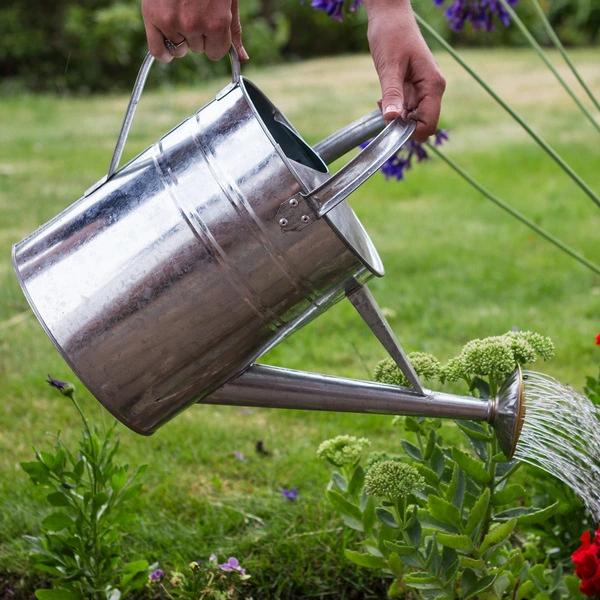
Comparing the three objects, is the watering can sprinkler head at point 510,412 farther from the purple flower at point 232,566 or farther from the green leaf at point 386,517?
the purple flower at point 232,566

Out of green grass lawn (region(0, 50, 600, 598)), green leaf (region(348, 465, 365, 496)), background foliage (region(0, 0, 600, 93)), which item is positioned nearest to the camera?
green leaf (region(348, 465, 365, 496))

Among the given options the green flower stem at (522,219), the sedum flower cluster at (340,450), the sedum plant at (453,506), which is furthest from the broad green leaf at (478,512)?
the green flower stem at (522,219)

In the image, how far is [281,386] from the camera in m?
1.22

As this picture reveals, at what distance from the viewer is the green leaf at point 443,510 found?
1.25 m

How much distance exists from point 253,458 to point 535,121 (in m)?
5.00

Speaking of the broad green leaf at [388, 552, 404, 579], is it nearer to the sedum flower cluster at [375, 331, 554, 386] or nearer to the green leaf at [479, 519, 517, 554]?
the green leaf at [479, 519, 517, 554]

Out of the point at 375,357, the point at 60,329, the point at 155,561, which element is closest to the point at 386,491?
the point at 60,329

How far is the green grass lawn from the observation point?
1786 millimetres

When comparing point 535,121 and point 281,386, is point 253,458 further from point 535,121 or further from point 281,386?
point 535,121

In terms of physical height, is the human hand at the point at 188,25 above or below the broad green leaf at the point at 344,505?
above

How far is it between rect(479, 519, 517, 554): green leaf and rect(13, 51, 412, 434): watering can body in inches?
15.7

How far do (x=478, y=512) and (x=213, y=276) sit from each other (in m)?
0.51

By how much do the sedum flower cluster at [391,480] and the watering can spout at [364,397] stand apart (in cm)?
10

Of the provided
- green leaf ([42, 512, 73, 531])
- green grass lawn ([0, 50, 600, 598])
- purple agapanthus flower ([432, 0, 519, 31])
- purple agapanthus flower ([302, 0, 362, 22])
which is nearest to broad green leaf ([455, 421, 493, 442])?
green grass lawn ([0, 50, 600, 598])
